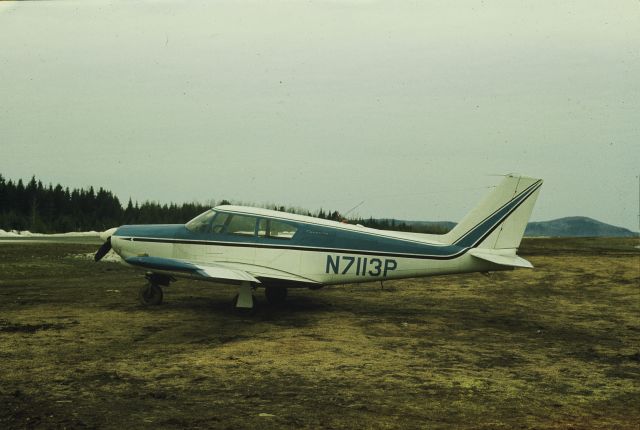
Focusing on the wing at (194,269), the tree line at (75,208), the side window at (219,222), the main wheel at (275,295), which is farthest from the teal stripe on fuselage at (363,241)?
the tree line at (75,208)

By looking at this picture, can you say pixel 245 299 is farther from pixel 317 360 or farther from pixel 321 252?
pixel 317 360

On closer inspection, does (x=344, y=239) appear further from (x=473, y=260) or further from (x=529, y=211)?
(x=529, y=211)

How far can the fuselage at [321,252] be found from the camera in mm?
13055

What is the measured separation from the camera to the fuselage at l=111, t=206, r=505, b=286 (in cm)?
1305

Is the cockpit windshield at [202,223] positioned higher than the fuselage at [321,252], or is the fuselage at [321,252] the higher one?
the cockpit windshield at [202,223]

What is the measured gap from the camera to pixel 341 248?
1306 centimetres

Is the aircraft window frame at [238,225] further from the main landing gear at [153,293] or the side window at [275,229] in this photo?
the main landing gear at [153,293]

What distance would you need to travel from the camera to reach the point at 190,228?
13.6 metres

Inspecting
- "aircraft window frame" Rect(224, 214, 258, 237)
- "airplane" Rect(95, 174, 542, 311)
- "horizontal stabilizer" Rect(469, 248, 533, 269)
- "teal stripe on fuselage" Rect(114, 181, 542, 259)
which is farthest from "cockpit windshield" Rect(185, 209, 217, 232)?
"horizontal stabilizer" Rect(469, 248, 533, 269)

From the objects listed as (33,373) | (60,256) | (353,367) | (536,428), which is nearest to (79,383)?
(33,373)

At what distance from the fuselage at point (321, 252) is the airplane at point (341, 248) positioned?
2cm

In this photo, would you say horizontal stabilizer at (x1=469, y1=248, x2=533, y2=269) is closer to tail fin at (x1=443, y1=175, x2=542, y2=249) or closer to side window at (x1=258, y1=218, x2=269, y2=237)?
tail fin at (x1=443, y1=175, x2=542, y2=249)

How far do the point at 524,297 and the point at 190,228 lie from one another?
9.54 m

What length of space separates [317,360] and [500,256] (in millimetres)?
5970
